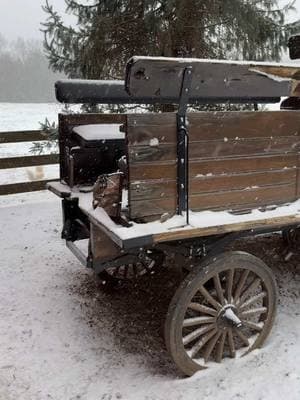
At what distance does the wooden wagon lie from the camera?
9.14ft

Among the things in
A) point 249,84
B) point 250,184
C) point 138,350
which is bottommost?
point 138,350

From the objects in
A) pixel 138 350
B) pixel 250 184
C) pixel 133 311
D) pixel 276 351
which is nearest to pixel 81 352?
pixel 138 350

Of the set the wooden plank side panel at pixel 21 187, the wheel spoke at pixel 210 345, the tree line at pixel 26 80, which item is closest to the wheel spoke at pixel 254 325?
the wheel spoke at pixel 210 345

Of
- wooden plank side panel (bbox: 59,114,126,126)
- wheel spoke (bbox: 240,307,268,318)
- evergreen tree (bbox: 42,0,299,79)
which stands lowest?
wheel spoke (bbox: 240,307,268,318)

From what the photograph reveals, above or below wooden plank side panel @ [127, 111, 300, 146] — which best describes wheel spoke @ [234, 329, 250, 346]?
below

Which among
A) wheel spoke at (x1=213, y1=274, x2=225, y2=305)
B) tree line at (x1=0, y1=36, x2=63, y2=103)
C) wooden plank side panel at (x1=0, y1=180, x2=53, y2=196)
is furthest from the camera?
tree line at (x1=0, y1=36, x2=63, y2=103)

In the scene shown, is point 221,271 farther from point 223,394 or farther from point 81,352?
point 81,352

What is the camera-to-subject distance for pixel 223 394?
3064 millimetres

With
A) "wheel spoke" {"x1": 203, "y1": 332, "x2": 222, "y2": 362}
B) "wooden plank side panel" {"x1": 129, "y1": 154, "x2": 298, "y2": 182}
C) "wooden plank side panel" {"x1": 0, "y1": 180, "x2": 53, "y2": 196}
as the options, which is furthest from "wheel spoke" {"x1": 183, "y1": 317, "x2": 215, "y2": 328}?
"wooden plank side panel" {"x1": 0, "y1": 180, "x2": 53, "y2": 196}

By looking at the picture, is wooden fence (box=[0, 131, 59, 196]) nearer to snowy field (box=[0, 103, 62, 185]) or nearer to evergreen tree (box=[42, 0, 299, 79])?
snowy field (box=[0, 103, 62, 185])

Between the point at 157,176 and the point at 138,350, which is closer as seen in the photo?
the point at 157,176

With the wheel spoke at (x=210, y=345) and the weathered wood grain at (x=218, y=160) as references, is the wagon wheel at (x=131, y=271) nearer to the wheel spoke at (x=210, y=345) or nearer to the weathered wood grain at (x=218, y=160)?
the wheel spoke at (x=210, y=345)

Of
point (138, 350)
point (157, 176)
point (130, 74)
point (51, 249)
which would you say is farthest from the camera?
point (51, 249)

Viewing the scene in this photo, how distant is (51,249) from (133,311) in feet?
6.22
